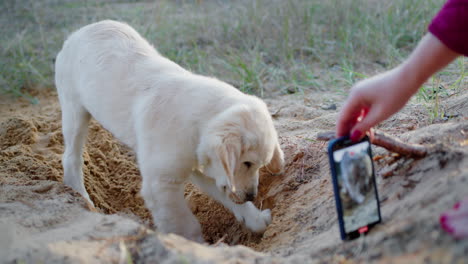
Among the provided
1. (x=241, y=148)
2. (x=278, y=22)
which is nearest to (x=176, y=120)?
(x=241, y=148)

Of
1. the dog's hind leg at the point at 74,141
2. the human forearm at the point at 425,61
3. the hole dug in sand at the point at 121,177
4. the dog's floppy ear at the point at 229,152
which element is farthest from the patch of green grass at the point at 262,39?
the human forearm at the point at 425,61

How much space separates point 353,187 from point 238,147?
86cm

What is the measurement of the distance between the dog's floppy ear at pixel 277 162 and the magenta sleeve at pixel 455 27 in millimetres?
1505

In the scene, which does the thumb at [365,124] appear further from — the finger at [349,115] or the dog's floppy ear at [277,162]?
the dog's floppy ear at [277,162]

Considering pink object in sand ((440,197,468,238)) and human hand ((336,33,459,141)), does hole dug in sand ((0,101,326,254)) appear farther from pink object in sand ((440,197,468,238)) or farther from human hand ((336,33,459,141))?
pink object in sand ((440,197,468,238))

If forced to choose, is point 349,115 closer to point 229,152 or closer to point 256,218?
point 229,152

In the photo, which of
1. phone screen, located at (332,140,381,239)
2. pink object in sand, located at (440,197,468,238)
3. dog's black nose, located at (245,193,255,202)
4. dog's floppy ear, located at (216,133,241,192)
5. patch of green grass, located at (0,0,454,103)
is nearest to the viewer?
pink object in sand, located at (440,197,468,238)

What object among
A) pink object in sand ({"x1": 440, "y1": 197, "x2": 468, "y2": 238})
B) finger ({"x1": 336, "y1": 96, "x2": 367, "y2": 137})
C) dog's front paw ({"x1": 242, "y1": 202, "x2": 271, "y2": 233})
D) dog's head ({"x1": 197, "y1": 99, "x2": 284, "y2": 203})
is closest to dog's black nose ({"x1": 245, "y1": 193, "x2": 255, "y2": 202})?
dog's head ({"x1": 197, "y1": 99, "x2": 284, "y2": 203})

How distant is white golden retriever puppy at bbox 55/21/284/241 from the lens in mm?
2871

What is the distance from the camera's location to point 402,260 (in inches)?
58.3

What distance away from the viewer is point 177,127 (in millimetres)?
2979

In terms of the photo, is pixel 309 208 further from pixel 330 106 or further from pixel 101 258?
pixel 330 106

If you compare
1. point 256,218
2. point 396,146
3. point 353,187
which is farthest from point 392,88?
point 256,218

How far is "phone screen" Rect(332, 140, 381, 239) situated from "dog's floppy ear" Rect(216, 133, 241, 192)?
807mm
